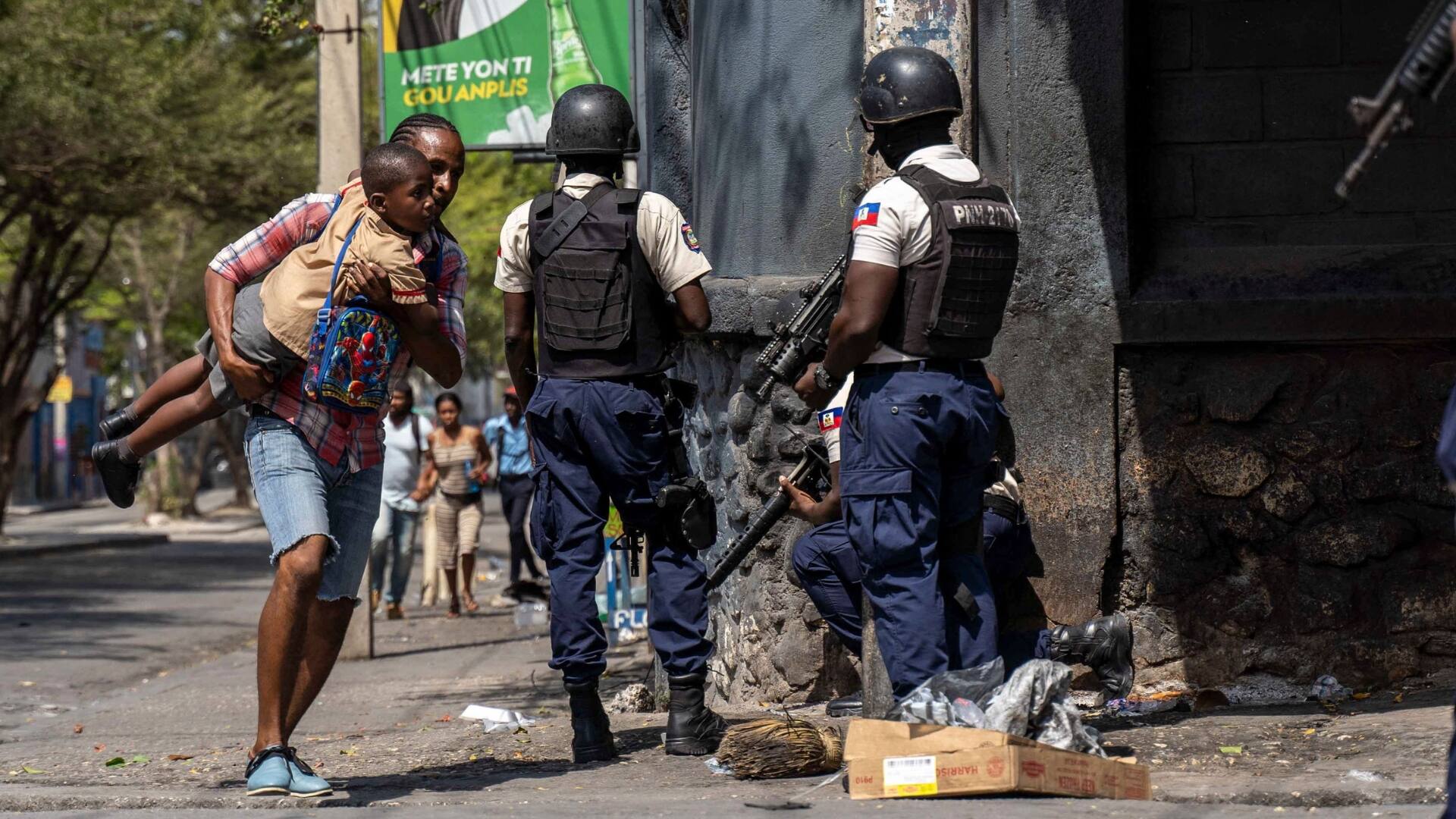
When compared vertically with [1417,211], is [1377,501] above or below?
below

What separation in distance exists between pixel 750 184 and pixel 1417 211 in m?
2.28

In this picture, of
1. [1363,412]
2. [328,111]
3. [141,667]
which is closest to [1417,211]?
[1363,412]

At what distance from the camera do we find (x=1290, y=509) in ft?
20.3

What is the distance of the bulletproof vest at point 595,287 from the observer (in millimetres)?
5527

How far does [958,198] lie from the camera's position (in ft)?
15.8

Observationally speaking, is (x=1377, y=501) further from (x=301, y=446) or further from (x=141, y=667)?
(x=141, y=667)

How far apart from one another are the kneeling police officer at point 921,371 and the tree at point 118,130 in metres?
16.7

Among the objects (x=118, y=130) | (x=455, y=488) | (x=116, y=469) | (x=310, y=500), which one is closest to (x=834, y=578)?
(x=310, y=500)

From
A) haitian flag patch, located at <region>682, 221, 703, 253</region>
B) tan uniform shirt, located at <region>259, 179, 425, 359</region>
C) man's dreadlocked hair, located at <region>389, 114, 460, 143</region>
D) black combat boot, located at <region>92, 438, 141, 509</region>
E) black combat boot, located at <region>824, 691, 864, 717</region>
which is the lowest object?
black combat boot, located at <region>824, 691, 864, 717</region>

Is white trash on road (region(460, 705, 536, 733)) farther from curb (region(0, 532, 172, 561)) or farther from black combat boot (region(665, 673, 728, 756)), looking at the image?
curb (region(0, 532, 172, 561))

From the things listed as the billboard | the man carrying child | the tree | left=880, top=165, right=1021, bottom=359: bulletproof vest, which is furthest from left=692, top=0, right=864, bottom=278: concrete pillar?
the tree

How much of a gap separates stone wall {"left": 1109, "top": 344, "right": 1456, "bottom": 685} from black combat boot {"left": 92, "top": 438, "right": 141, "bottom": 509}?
318 cm

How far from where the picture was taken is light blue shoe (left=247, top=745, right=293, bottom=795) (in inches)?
185

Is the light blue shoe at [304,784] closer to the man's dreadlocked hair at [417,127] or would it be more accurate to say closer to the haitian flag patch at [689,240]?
the man's dreadlocked hair at [417,127]
